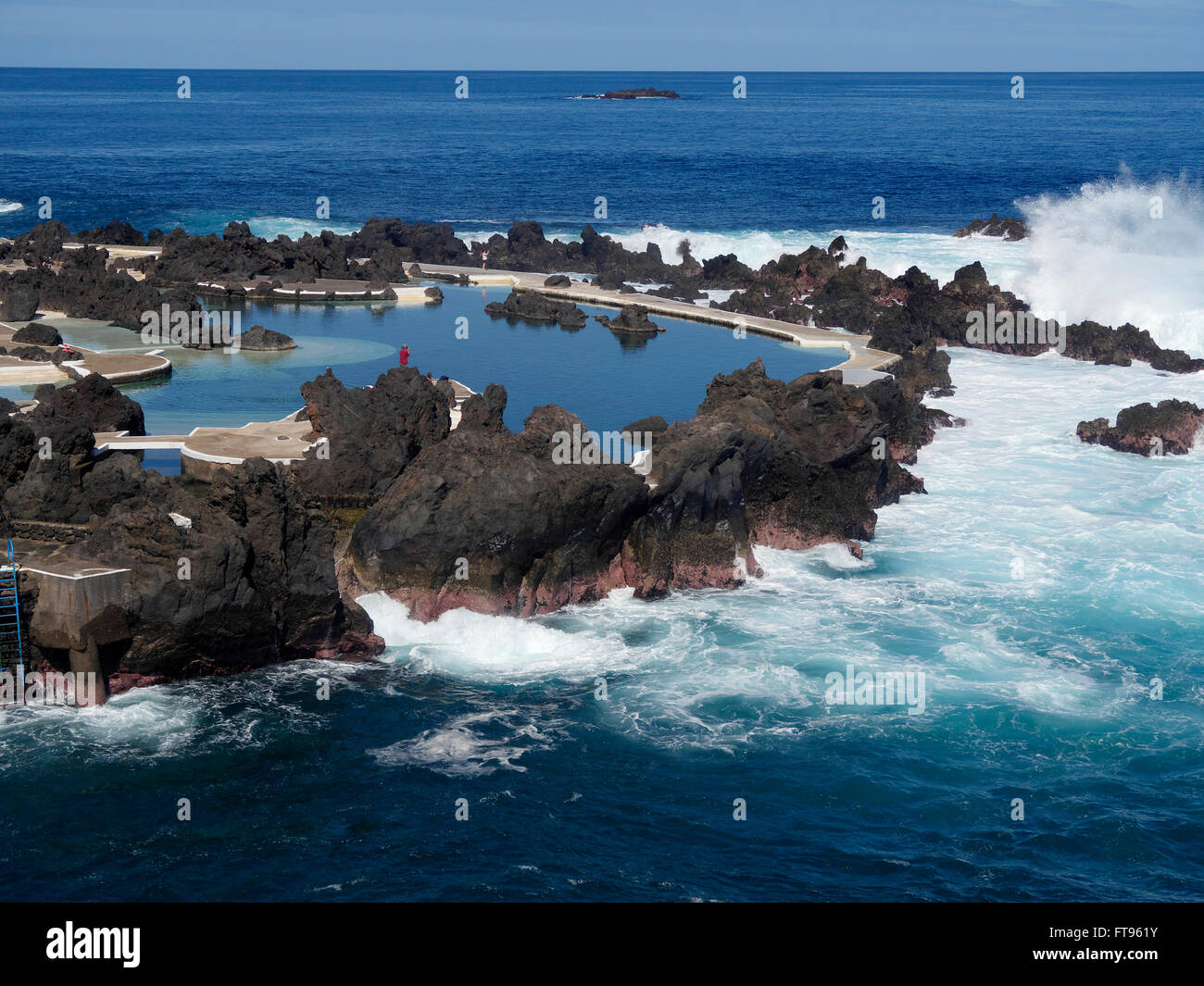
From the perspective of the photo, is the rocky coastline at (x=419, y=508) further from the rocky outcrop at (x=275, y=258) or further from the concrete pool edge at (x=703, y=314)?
the rocky outcrop at (x=275, y=258)

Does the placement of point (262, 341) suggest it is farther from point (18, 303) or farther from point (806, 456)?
point (806, 456)

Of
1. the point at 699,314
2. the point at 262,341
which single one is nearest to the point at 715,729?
the point at 262,341

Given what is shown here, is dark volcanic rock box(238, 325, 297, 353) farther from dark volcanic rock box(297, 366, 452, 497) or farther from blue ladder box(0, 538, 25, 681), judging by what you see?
blue ladder box(0, 538, 25, 681)

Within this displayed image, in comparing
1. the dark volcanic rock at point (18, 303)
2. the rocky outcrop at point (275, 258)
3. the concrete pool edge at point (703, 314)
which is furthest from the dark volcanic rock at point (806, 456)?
the rocky outcrop at point (275, 258)

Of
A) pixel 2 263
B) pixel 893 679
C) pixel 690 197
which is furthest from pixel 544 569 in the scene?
pixel 690 197

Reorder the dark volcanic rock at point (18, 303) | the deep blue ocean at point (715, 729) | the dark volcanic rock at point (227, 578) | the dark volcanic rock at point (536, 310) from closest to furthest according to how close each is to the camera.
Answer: the deep blue ocean at point (715, 729), the dark volcanic rock at point (227, 578), the dark volcanic rock at point (18, 303), the dark volcanic rock at point (536, 310)
